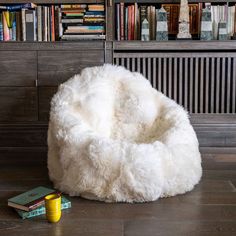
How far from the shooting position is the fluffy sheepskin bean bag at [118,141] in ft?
6.62

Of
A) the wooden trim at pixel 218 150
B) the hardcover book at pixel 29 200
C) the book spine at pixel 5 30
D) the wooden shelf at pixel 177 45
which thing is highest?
the book spine at pixel 5 30

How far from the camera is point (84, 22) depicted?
120 inches

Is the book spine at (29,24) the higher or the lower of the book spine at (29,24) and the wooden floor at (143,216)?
the higher

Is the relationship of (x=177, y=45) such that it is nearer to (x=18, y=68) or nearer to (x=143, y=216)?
(x=18, y=68)

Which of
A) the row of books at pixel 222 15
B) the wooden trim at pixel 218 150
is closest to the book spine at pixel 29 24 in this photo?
the row of books at pixel 222 15

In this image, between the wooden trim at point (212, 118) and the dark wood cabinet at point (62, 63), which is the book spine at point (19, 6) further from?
the wooden trim at point (212, 118)

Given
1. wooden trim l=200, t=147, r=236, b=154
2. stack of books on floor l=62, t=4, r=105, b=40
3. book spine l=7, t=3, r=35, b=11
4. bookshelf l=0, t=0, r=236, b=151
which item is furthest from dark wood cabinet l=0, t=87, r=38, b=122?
wooden trim l=200, t=147, r=236, b=154

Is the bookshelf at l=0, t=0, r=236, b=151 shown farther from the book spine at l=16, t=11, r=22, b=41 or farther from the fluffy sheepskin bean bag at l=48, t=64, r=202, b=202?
the fluffy sheepskin bean bag at l=48, t=64, r=202, b=202

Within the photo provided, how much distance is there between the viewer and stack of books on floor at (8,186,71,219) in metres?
1.88

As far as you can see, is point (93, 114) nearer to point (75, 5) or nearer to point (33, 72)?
point (33, 72)

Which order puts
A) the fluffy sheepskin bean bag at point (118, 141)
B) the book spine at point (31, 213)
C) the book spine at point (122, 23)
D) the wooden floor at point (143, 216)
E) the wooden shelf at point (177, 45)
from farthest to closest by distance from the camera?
the book spine at point (122, 23), the wooden shelf at point (177, 45), the fluffy sheepskin bean bag at point (118, 141), the book spine at point (31, 213), the wooden floor at point (143, 216)

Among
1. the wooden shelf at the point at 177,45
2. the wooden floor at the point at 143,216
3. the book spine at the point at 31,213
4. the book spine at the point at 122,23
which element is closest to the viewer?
the wooden floor at the point at 143,216

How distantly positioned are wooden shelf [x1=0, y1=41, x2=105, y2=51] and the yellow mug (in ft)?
4.84

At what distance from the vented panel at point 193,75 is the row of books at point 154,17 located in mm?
181
